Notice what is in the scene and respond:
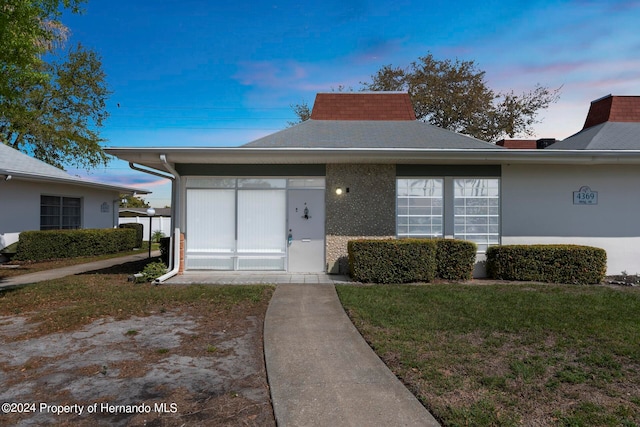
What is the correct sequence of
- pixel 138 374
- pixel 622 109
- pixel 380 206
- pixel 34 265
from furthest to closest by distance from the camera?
pixel 622 109 → pixel 34 265 → pixel 380 206 → pixel 138 374

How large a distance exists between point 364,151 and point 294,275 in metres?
3.41

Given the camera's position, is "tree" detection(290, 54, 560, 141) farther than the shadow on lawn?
Yes

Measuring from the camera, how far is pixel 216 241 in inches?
349

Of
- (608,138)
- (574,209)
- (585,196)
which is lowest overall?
(574,209)

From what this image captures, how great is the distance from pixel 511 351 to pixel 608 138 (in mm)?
9998

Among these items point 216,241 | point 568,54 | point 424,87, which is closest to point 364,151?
point 216,241

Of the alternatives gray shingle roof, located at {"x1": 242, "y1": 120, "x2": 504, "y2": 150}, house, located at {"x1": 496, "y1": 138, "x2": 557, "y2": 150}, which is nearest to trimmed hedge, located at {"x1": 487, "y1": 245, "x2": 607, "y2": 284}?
gray shingle roof, located at {"x1": 242, "y1": 120, "x2": 504, "y2": 150}

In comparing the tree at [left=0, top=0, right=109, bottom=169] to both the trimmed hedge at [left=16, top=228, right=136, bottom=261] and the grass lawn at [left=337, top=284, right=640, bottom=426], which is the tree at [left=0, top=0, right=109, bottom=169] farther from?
the grass lawn at [left=337, top=284, right=640, bottom=426]

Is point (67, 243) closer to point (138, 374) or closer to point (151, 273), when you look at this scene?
point (151, 273)

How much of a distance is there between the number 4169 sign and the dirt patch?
8211 millimetres

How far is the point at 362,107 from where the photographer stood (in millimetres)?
12031

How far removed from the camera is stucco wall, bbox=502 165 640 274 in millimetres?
8609

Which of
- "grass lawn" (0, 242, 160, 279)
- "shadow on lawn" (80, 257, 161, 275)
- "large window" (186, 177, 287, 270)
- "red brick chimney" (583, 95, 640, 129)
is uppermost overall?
"red brick chimney" (583, 95, 640, 129)

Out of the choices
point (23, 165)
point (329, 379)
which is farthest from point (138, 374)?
point (23, 165)
